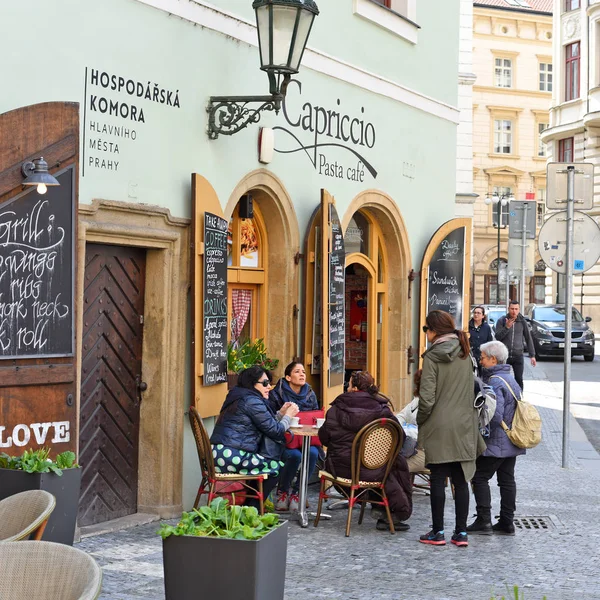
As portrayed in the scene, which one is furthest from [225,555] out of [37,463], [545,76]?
[545,76]

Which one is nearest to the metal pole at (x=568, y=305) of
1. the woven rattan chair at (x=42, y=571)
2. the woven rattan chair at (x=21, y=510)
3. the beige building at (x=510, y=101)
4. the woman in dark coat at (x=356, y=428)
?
the woman in dark coat at (x=356, y=428)

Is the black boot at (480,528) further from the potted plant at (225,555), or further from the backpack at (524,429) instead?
the potted plant at (225,555)

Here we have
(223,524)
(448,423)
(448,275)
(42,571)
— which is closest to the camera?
(42,571)

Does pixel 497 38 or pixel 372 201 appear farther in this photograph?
pixel 497 38

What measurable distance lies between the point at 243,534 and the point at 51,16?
13.5 ft

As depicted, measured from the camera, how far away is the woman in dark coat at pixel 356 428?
8492mm

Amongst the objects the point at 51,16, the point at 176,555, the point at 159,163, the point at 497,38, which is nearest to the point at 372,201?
the point at 159,163

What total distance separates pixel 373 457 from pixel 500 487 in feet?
3.26

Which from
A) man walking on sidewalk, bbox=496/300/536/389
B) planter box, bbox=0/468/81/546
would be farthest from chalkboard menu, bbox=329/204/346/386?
man walking on sidewalk, bbox=496/300/536/389

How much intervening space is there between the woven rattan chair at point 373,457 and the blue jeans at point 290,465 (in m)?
0.48

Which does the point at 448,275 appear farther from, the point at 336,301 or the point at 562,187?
the point at 336,301

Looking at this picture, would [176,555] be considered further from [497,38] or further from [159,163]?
[497,38]

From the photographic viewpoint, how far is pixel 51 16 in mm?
7309

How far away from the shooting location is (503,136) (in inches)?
2485
